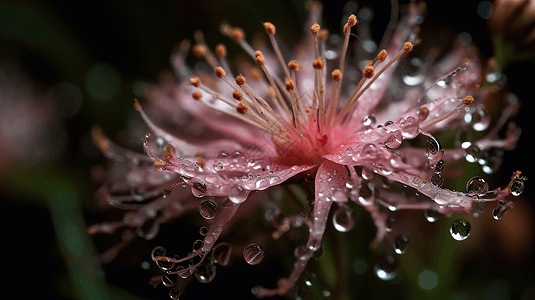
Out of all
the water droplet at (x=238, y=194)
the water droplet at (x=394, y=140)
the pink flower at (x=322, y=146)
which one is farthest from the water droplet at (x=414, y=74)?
the water droplet at (x=238, y=194)

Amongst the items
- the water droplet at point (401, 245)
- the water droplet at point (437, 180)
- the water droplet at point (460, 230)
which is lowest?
the water droplet at point (401, 245)

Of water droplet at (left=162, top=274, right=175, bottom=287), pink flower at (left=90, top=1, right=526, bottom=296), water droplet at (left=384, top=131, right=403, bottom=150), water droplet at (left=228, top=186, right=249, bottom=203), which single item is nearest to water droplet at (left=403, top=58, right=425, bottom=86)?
pink flower at (left=90, top=1, right=526, bottom=296)

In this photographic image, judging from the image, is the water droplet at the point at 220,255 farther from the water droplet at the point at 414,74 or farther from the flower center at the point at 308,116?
the water droplet at the point at 414,74

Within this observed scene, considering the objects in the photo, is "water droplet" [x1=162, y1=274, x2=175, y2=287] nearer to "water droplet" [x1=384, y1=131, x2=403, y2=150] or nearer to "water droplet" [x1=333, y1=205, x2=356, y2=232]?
"water droplet" [x1=333, y1=205, x2=356, y2=232]

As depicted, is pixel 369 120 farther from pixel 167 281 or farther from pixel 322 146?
pixel 167 281

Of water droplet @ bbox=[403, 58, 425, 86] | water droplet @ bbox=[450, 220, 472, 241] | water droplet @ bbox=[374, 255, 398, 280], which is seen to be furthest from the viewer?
water droplet @ bbox=[403, 58, 425, 86]

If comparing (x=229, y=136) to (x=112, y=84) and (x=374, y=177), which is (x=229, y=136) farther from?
(x=112, y=84)

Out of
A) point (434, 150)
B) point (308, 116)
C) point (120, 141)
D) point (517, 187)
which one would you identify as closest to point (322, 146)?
point (308, 116)
